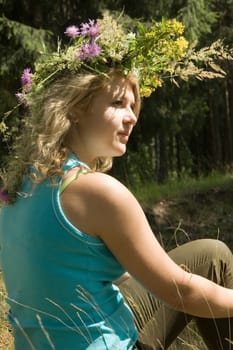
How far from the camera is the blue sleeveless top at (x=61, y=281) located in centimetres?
171

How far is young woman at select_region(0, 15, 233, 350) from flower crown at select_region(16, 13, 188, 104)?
0.14 feet

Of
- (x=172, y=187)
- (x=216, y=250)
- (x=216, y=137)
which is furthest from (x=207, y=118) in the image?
(x=216, y=250)

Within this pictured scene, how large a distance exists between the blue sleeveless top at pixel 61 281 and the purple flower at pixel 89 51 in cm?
32

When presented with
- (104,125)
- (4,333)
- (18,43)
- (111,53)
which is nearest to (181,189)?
(18,43)

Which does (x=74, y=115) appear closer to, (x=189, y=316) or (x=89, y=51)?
(x=89, y=51)

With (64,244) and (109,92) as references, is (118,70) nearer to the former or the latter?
(109,92)

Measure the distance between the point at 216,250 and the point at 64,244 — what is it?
0.68 metres

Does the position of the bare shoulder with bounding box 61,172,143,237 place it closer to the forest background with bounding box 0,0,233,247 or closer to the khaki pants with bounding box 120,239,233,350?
the khaki pants with bounding box 120,239,233,350

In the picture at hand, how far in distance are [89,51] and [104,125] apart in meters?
0.24

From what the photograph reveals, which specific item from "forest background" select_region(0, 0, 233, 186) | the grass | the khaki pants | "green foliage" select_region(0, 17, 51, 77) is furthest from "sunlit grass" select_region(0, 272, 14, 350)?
"green foliage" select_region(0, 17, 51, 77)

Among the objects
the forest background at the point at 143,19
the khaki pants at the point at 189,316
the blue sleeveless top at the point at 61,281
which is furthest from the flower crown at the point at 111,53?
the forest background at the point at 143,19

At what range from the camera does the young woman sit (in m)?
1.69

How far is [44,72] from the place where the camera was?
6.73ft

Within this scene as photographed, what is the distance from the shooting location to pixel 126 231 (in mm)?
1668
